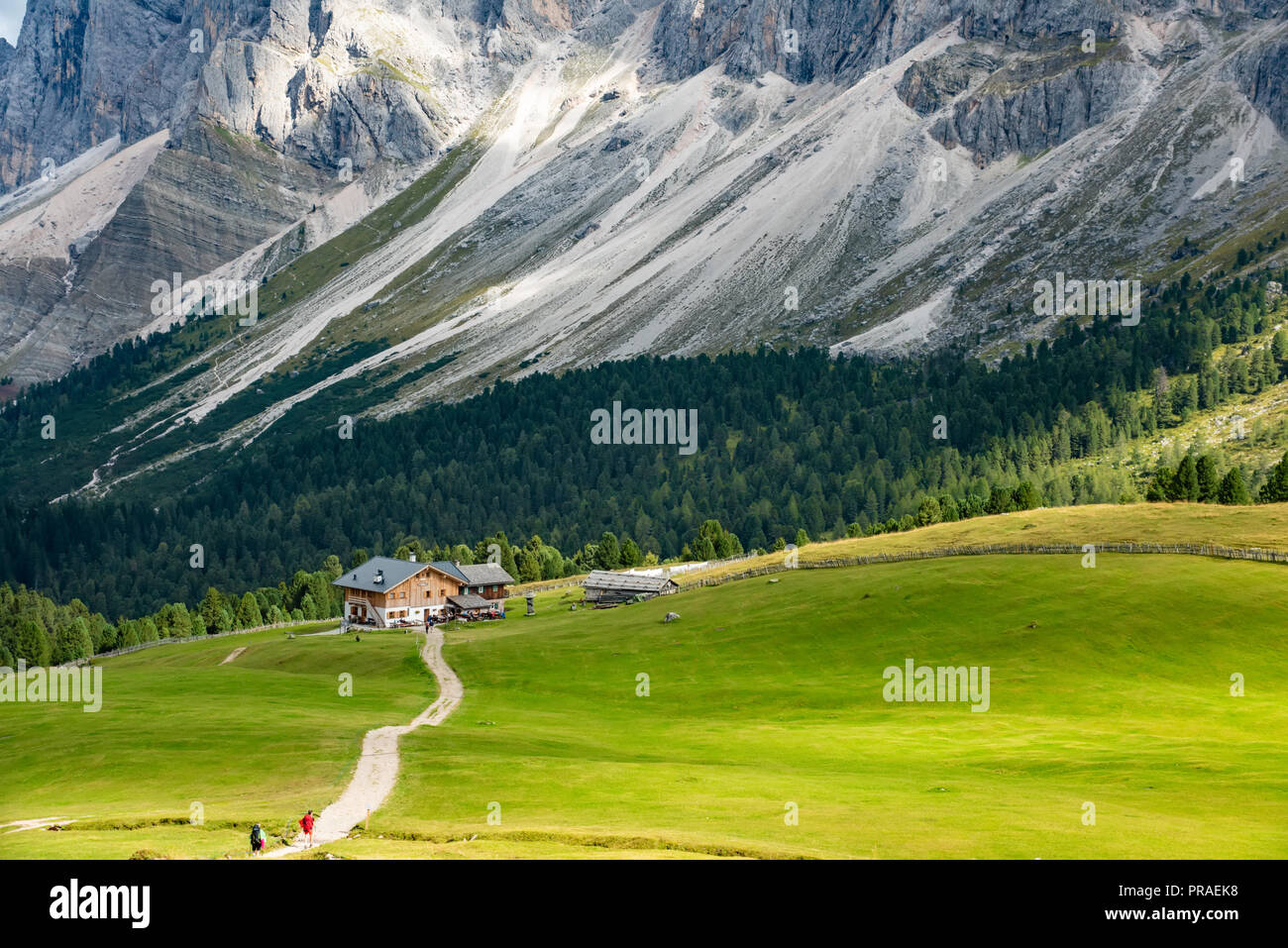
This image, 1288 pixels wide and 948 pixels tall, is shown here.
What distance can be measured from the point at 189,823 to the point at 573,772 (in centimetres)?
1800

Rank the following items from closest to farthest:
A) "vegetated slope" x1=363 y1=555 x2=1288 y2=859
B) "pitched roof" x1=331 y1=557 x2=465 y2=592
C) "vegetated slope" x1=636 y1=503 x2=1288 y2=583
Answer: "vegetated slope" x1=363 y1=555 x2=1288 y2=859, "vegetated slope" x1=636 y1=503 x2=1288 y2=583, "pitched roof" x1=331 y1=557 x2=465 y2=592

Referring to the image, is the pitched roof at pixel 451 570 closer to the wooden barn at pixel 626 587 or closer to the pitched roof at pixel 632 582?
the wooden barn at pixel 626 587

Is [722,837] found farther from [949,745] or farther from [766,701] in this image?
[766,701]

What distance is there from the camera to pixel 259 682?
94125mm

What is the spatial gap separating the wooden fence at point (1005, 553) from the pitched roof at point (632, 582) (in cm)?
252

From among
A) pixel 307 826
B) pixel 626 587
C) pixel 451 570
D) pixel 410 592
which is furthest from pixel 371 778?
pixel 451 570

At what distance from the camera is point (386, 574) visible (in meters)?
133

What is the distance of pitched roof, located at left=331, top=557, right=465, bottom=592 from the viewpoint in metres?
131

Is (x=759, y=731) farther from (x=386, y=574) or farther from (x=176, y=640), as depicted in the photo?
(x=176, y=640)

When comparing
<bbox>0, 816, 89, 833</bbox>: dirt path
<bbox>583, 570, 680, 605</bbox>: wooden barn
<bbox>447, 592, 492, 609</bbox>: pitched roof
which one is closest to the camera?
<bbox>0, 816, 89, 833</bbox>: dirt path

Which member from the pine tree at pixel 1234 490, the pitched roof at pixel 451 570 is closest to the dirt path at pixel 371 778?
the pitched roof at pixel 451 570

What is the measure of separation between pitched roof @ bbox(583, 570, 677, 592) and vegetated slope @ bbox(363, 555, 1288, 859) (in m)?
4.88

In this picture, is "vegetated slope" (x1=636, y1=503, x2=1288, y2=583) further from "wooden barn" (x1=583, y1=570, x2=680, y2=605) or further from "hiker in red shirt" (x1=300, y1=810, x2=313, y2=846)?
"hiker in red shirt" (x1=300, y1=810, x2=313, y2=846)

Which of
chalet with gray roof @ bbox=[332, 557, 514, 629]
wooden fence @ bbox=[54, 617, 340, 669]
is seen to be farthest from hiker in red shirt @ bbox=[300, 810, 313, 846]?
wooden fence @ bbox=[54, 617, 340, 669]
